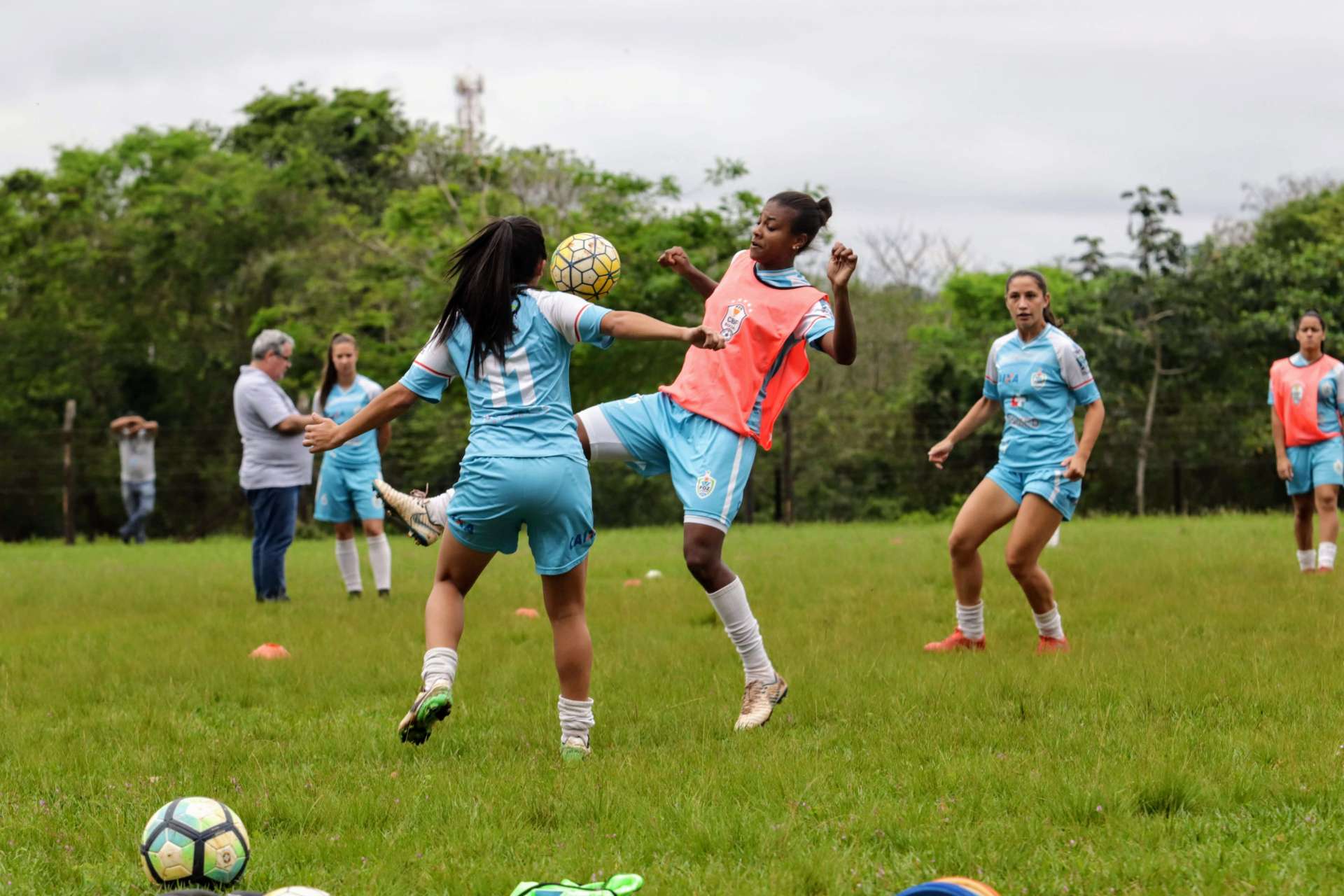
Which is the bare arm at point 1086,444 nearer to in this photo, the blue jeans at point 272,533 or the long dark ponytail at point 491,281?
the long dark ponytail at point 491,281

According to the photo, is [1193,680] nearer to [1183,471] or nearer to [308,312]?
[1183,471]

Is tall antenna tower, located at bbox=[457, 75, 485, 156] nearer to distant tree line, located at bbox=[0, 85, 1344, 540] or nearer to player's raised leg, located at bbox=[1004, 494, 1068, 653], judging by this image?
distant tree line, located at bbox=[0, 85, 1344, 540]

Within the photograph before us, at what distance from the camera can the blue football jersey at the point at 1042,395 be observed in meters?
7.64

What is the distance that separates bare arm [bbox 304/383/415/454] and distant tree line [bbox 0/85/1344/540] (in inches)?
748

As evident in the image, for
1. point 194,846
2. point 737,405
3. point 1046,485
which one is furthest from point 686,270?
point 194,846

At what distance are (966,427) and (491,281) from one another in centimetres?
379

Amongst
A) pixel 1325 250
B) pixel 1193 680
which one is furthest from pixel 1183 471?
pixel 1193 680

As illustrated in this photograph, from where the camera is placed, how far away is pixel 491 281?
5.12 m

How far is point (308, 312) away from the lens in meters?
30.6

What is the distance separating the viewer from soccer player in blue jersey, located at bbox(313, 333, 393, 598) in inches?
439

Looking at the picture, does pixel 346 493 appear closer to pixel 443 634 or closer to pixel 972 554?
pixel 972 554

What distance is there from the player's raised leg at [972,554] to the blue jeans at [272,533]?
558 centimetres

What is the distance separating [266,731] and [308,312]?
25.7 meters

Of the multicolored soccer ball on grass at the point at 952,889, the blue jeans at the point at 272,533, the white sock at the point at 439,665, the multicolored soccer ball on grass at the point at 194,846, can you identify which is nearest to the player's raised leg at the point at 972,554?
the white sock at the point at 439,665
